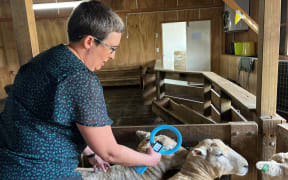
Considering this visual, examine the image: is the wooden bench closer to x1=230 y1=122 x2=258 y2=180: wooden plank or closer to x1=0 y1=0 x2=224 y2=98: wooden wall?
x1=0 y1=0 x2=224 y2=98: wooden wall

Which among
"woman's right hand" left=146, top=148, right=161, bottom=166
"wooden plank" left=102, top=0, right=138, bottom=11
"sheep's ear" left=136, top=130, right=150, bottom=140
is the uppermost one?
"wooden plank" left=102, top=0, right=138, bottom=11

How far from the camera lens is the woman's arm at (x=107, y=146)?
0.86 m

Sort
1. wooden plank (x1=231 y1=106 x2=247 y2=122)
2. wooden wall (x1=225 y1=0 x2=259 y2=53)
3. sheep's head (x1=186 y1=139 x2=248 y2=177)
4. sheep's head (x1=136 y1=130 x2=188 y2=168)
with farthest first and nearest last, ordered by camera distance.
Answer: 1. wooden wall (x1=225 y1=0 x2=259 y2=53)
2. wooden plank (x1=231 y1=106 x2=247 y2=122)
3. sheep's head (x1=136 y1=130 x2=188 y2=168)
4. sheep's head (x1=186 y1=139 x2=248 y2=177)

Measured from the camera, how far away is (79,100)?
83 cm

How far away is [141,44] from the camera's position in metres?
8.91

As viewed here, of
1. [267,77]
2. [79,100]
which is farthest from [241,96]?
[79,100]

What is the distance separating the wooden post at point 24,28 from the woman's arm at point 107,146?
40.5 inches

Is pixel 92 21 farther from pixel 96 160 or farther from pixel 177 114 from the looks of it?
pixel 177 114

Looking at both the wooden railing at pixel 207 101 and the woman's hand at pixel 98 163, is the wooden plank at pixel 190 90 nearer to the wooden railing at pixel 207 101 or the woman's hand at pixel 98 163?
the wooden railing at pixel 207 101

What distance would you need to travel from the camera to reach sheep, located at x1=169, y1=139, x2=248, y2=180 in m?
1.25

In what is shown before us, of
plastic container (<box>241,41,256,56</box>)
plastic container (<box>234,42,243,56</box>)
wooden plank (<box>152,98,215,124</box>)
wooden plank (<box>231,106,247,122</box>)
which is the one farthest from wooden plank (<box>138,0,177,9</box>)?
wooden plank (<box>231,106,247,122</box>)

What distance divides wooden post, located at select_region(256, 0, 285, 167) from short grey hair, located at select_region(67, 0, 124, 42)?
1025 mm

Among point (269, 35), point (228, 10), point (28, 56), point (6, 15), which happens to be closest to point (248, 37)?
point (228, 10)

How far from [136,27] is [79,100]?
27.4ft
